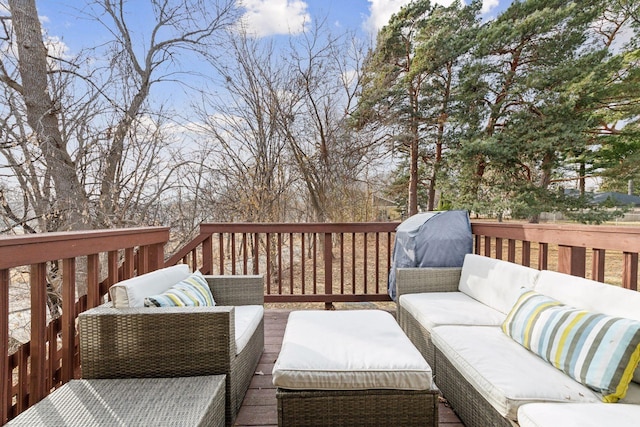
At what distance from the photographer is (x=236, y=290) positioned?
249cm

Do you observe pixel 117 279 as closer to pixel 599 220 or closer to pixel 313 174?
pixel 313 174

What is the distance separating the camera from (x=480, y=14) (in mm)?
9000

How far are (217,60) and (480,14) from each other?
25.0 feet

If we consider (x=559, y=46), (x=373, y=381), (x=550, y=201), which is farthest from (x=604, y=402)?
(x=559, y=46)

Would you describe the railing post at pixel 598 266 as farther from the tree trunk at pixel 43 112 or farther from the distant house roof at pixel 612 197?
the distant house roof at pixel 612 197

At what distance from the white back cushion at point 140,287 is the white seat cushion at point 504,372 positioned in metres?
1.69

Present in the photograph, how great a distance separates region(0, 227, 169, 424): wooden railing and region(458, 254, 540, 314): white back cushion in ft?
8.77

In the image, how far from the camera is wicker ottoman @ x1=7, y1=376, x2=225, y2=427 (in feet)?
3.86

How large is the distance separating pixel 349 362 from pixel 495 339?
872 millimetres

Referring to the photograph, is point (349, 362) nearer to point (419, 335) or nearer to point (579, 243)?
point (419, 335)

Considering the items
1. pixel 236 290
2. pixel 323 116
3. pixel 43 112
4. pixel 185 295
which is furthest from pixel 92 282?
pixel 323 116

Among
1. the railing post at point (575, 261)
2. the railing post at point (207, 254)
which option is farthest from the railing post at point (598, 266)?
the railing post at point (207, 254)

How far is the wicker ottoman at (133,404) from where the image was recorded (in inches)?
46.3

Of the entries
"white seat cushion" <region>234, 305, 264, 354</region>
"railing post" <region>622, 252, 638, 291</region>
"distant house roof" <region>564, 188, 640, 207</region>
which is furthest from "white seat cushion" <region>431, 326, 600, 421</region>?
A: "distant house roof" <region>564, 188, 640, 207</region>
